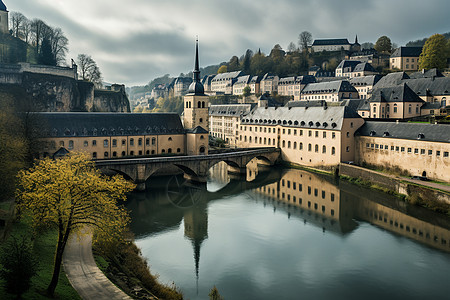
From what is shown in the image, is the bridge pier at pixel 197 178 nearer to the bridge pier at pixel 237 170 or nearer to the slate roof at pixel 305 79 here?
the bridge pier at pixel 237 170

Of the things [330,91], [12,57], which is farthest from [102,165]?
[330,91]

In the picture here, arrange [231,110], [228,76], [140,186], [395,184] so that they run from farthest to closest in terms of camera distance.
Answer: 1. [228,76]
2. [231,110]
3. [140,186]
4. [395,184]

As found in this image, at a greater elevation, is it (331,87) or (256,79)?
(256,79)

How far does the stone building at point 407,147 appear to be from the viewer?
110 ft

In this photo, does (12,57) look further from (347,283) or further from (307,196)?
(347,283)

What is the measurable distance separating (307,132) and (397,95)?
13.3m

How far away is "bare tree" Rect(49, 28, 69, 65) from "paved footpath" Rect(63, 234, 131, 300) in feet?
182

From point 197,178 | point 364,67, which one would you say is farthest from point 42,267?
point 364,67

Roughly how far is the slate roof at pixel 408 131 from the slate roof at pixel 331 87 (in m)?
30.4

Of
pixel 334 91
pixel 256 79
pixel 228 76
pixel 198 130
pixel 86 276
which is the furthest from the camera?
pixel 228 76

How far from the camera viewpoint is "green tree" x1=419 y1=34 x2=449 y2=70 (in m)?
72.6

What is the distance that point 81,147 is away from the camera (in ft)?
132

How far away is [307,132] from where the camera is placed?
48.7 metres

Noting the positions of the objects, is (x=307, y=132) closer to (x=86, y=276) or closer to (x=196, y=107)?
(x=196, y=107)
